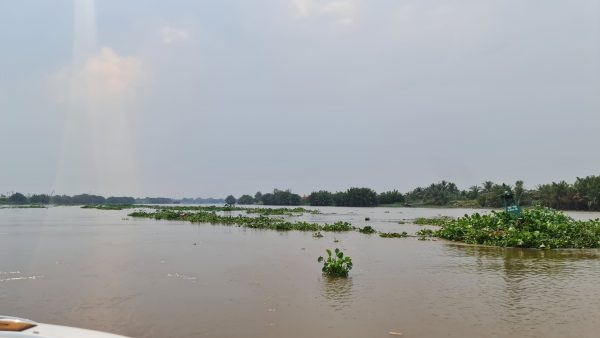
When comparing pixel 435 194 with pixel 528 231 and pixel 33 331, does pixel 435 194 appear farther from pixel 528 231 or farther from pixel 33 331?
pixel 33 331

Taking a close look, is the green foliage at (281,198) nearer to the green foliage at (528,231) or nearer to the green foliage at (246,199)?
the green foliage at (246,199)

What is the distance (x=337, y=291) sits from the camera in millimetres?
11734

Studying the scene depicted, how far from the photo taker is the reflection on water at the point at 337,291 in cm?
1041

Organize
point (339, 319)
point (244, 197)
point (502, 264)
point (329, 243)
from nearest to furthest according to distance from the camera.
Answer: point (339, 319) < point (502, 264) < point (329, 243) < point (244, 197)

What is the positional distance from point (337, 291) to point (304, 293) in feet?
3.01

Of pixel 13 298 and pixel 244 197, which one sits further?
pixel 244 197

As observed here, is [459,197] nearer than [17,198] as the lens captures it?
Yes

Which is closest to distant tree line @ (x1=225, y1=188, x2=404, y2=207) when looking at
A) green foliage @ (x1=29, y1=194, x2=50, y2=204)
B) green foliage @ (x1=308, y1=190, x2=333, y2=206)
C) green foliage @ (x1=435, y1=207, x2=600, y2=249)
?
green foliage @ (x1=308, y1=190, x2=333, y2=206)

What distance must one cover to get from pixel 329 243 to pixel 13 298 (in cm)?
1618

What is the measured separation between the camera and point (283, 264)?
16.6 metres

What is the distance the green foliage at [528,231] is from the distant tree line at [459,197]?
3782 cm

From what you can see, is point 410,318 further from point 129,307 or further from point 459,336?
point 129,307

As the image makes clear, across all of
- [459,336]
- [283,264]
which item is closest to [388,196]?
[283,264]

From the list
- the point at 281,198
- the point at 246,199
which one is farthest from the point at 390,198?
the point at 246,199
